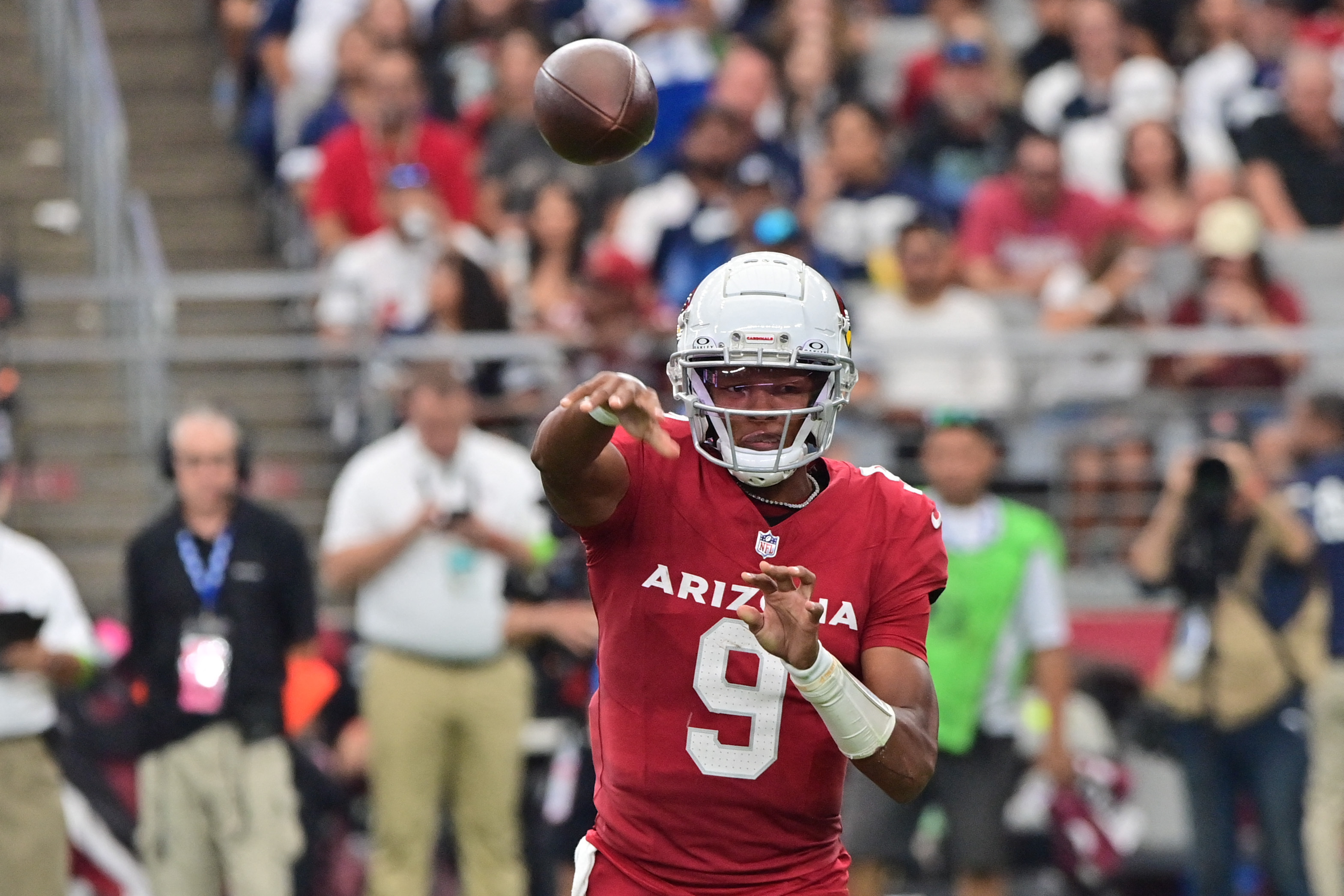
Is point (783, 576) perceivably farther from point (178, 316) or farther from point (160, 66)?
point (160, 66)

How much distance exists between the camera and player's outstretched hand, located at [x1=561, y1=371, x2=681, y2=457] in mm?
3639

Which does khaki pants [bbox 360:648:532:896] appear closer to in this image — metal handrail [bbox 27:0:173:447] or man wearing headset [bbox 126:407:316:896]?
man wearing headset [bbox 126:407:316:896]

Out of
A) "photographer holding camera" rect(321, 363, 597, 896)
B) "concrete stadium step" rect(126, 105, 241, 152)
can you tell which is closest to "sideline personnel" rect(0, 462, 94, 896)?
"photographer holding camera" rect(321, 363, 597, 896)

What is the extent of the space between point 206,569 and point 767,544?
3756 mm

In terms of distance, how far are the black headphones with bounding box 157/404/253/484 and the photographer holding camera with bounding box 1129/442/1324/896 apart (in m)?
3.44

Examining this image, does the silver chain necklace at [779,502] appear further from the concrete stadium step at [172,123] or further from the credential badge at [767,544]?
the concrete stadium step at [172,123]

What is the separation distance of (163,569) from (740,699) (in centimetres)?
380

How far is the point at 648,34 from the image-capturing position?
1105 cm

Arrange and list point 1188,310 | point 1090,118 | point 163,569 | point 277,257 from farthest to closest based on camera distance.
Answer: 1. point 277,257
2. point 1090,118
3. point 1188,310
4. point 163,569

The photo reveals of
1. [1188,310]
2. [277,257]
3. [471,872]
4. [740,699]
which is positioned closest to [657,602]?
[740,699]

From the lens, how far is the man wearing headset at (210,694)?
718cm

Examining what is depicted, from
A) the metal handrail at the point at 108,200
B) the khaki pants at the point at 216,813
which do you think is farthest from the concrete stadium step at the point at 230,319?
the khaki pants at the point at 216,813

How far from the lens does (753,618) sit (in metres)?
3.54

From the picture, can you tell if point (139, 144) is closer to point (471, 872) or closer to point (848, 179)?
point (848, 179)
